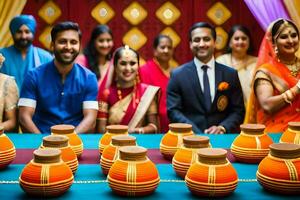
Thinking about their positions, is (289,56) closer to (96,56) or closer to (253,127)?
(253,127)

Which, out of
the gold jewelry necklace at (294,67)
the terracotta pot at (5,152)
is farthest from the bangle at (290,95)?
the terracotta pot at (5,152)

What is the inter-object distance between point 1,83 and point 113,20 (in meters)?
2.13

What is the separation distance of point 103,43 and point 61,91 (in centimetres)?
104

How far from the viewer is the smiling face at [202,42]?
3.11 meters

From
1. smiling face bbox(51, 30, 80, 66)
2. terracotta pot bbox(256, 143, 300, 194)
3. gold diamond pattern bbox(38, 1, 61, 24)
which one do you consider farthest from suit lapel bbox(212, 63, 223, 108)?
gold diamond pattern bbox(38, 1, 61, 24)

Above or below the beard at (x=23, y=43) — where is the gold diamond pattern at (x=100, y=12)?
above

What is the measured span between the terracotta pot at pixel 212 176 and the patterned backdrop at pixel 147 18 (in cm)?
352

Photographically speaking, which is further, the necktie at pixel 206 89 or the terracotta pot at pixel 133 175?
the necktie at pixel 206 89

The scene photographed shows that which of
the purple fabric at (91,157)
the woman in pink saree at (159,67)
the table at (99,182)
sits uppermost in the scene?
the woman in pink saree at (159,67)

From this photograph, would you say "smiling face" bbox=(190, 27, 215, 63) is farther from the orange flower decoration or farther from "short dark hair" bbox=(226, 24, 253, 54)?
"short dark hair" bbox=(226, 24, 253, 54)

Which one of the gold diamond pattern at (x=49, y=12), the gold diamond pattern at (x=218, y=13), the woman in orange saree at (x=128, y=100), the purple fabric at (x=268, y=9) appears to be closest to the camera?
the woman in orange saree at (x=128, y=100)

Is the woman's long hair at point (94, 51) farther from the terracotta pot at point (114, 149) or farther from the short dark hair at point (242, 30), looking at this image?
the terracotta pot at point (114, 149)

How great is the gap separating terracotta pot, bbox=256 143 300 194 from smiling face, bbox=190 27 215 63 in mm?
1616

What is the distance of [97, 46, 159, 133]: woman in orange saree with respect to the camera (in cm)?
323
